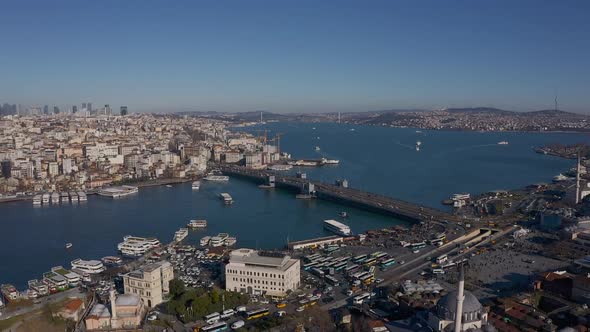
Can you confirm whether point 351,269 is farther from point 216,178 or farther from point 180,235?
point 216,178

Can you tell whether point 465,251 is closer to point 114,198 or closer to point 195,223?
point 195,223

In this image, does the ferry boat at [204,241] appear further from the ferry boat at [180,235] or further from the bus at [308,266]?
the bus at [308,266]

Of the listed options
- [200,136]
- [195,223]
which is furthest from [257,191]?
[200,136]

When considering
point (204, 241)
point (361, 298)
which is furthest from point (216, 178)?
point (361, 298)

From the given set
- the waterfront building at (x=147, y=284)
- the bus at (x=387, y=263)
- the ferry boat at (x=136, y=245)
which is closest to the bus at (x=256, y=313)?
the waterfront building at (x=147, y=284)

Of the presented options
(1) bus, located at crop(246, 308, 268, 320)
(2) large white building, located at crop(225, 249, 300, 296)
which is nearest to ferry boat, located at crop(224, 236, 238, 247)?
(2) large white building, located at crop(225, 249, 300, 296)

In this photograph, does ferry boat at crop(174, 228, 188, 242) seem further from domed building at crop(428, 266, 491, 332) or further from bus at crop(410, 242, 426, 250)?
domed building at crop(428, 266, 491, 332)
